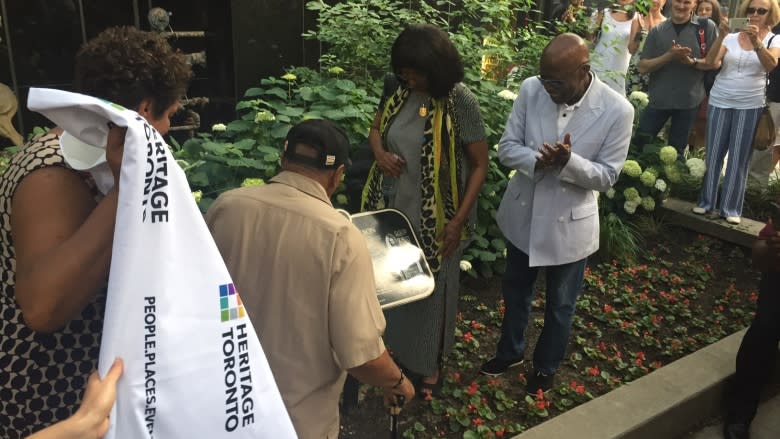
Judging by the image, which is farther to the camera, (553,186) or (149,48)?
(553,186)

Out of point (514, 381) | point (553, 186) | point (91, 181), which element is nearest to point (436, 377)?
point (514, 381)

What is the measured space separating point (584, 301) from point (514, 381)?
1260 mm

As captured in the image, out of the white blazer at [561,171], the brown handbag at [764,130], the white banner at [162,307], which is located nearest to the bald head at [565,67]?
the white blazer at [561,171]

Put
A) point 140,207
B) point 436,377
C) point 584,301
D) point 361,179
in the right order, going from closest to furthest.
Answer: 1. point 140,207
2. point 436,377
3. point 361,179
4. point 584,301

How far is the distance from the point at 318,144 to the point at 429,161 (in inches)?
51.9

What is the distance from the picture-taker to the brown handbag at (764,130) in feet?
18.6

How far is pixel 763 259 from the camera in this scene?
307cm

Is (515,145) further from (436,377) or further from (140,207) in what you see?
(140,207)

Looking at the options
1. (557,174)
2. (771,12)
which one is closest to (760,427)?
(557,174)

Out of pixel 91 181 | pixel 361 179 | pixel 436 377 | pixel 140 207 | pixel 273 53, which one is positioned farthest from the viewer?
pixel 273 53

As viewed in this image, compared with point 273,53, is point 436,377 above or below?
below

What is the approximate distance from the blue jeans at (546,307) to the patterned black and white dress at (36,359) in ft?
7.69

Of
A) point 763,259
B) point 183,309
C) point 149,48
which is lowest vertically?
point 763,259

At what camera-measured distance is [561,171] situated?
10.2ft
